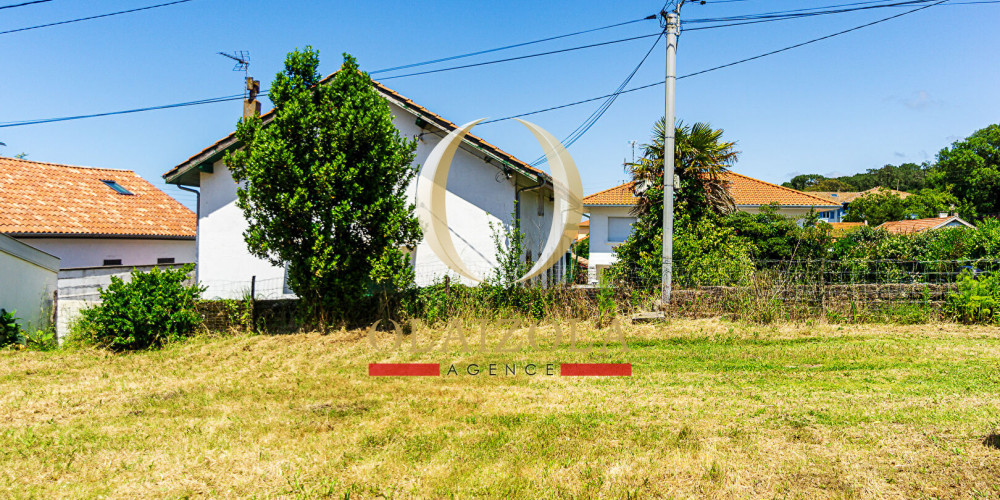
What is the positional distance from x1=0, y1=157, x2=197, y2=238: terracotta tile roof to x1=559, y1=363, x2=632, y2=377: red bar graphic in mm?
15798

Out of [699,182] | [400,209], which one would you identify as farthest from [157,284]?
[699,182]

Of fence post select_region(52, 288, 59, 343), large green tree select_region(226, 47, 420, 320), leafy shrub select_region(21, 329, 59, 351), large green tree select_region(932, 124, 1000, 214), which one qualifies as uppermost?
large green tree select_region(932, 124, 1000, 214)

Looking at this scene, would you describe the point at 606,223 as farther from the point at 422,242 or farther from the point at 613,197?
the point at 422,242

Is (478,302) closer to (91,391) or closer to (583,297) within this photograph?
(583,297)

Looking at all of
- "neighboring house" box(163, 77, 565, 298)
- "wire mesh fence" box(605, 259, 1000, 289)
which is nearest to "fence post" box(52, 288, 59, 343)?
"neighboring house" box(163, 77, 565, 298)

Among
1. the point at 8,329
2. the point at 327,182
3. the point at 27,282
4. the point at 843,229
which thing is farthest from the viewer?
the point at 843,229

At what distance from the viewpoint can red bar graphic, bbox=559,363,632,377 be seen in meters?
8.02

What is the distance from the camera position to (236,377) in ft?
28.0

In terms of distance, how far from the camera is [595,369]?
8336 millimetres

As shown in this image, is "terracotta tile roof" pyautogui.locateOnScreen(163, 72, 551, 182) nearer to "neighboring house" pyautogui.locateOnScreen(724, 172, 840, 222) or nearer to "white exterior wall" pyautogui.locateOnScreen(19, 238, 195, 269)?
"white exterior wall" pyautogui.locateOnScreen(19, 238, 195, 269)

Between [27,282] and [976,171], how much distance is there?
232ft

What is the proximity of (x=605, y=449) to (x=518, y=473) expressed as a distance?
87cm

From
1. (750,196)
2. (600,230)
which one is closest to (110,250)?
(600,230)

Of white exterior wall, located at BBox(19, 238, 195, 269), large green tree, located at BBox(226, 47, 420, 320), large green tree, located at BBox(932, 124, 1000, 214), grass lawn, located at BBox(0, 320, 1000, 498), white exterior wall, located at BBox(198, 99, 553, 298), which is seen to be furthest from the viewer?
large green tree, located at BBox(932, 124, 1000, 214)
